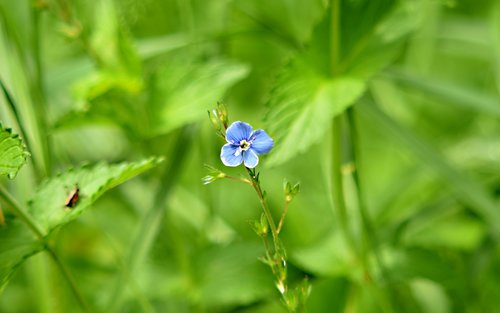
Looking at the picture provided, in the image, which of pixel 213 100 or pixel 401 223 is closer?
pixel 213 100

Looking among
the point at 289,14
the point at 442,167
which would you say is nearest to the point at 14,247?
the point at 442,167

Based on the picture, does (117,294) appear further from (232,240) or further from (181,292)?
(232,240)

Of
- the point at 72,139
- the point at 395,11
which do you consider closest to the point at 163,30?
the point at 72,139

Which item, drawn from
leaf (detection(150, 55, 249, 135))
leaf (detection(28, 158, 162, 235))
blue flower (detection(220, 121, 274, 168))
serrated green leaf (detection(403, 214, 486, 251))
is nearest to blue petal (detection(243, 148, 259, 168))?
blue flower (detection(220, 121, 274, 168))

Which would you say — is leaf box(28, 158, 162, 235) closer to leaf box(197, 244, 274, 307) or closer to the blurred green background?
the blurred green background

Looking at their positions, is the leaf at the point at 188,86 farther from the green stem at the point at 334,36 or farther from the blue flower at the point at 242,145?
the blue flower at the point at 242,145

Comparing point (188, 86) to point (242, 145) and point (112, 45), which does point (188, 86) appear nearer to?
point (112, 45)
